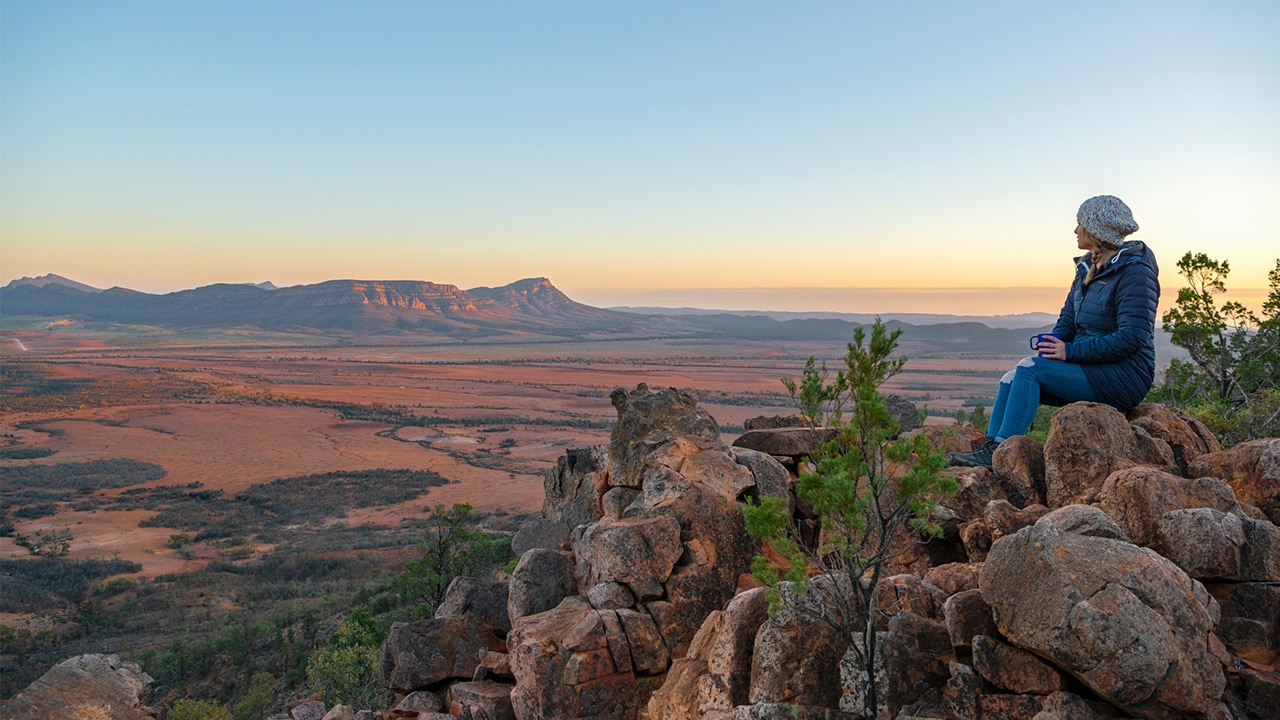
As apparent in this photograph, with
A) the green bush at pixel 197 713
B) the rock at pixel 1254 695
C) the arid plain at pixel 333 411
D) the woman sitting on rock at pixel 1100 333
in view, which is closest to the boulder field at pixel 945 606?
the rock at pixel 1254 695

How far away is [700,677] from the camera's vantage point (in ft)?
22.5

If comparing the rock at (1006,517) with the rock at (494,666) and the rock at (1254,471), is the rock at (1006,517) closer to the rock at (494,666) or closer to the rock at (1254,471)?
the rock at (1254,471)

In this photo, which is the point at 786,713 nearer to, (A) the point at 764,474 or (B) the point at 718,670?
(B) the point at 718,670

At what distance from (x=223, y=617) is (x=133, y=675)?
56.1 feet

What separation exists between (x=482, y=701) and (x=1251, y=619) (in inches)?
291

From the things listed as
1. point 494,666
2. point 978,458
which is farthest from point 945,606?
point 494,666

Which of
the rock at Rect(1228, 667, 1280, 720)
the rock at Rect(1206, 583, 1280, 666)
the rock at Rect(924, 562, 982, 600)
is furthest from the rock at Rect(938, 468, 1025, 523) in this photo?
the rock at Rect(1228, 667, 1280, 720)

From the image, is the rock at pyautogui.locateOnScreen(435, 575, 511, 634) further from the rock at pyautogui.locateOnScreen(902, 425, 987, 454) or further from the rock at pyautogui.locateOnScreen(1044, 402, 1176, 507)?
the rock at pyautogui.locateOnScreen(1044, 402, 1176, 507)

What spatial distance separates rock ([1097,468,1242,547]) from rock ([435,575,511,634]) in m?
7.80

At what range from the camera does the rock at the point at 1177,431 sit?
8.46 m

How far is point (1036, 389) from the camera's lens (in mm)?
8531

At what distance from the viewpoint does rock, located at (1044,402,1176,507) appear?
7.83 metres

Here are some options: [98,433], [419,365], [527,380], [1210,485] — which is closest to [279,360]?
[419,365]

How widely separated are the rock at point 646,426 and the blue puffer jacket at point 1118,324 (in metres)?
5.04
